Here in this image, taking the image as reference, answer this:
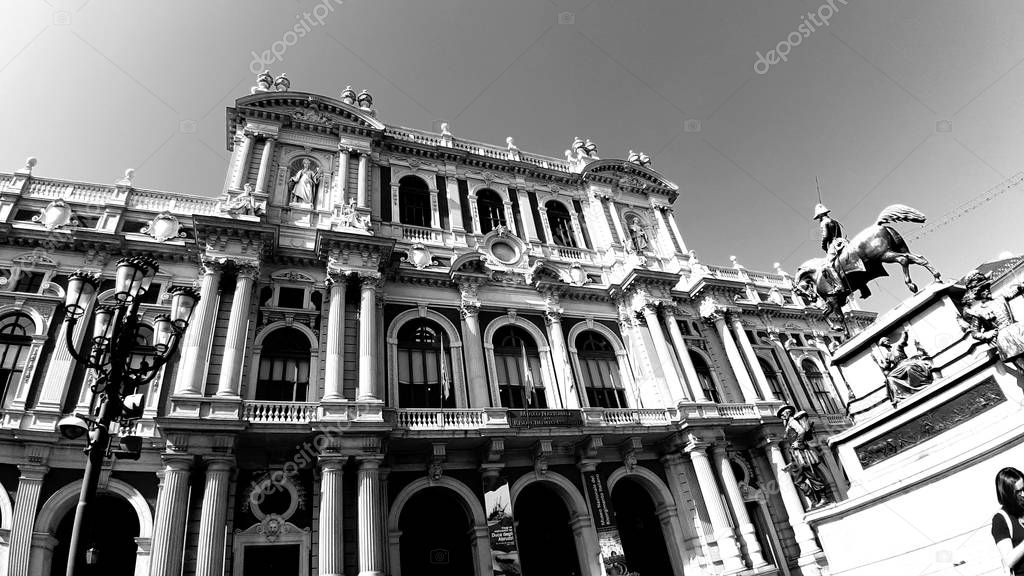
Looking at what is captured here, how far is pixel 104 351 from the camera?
761 centimetres

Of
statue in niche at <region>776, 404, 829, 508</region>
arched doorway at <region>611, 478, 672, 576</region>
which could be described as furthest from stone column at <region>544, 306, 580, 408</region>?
statue in niche at <region>776, 404, 829, 508</region>

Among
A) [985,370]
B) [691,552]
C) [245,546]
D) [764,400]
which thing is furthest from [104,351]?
[764,400]

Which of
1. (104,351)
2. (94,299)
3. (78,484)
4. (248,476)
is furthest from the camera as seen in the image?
(94,299)

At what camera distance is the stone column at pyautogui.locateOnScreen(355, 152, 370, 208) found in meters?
21.2

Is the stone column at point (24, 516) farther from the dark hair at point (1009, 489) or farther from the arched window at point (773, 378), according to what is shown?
the arched window at point (773, 378)

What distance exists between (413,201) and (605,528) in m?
14.9

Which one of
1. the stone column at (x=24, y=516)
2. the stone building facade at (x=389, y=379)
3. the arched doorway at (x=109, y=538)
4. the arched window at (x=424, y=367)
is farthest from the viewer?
the arched window at (x=424, y=367)

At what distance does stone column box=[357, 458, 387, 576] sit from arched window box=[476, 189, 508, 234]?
12.1 m

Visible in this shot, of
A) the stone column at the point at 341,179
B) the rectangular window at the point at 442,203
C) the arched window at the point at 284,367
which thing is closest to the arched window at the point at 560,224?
the rectangular window at the point at 442,203

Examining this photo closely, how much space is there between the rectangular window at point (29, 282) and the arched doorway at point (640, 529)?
756 inches

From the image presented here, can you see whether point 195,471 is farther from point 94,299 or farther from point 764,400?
point 764,400

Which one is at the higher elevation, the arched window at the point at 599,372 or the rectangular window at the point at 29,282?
the rectangular window at the point at 29,282

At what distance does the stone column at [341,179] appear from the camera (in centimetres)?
2100

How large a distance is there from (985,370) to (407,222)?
62.7ft
